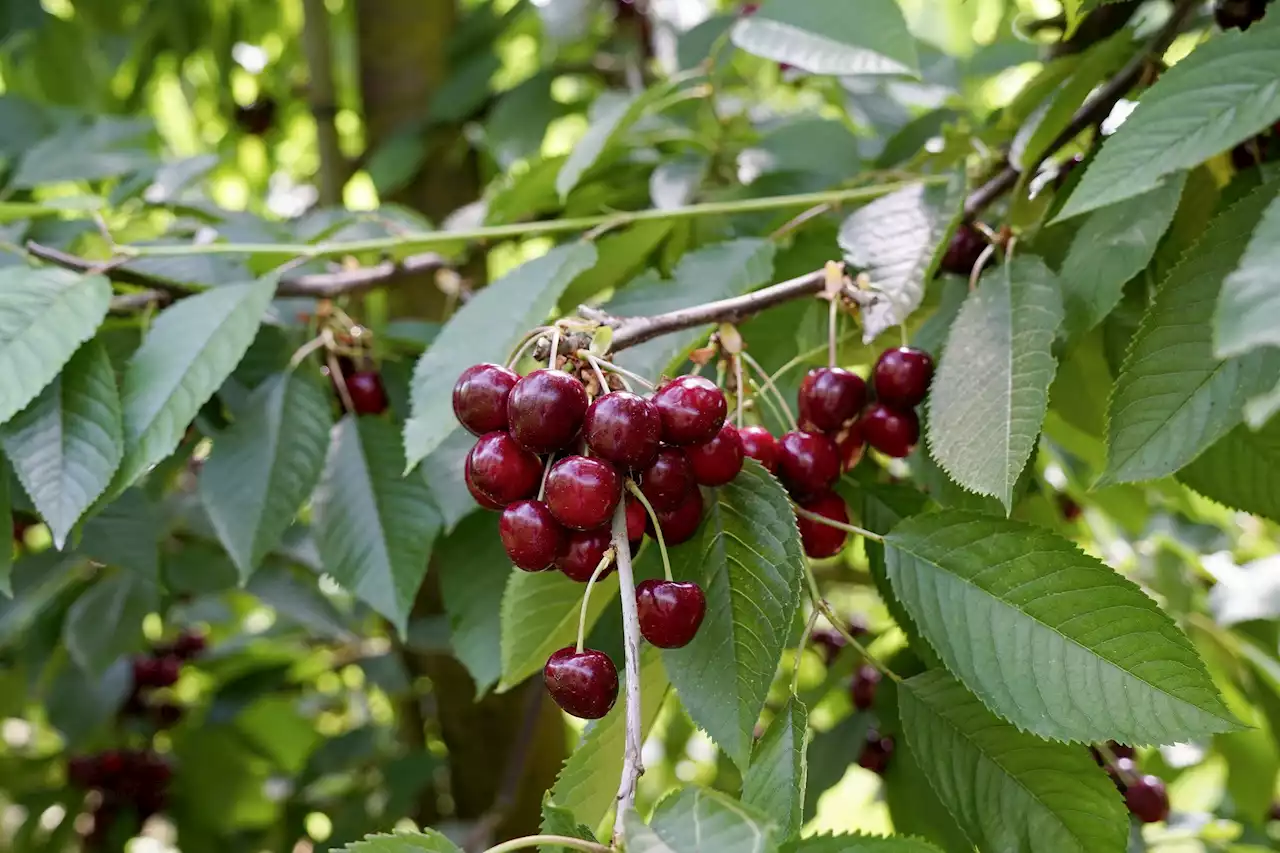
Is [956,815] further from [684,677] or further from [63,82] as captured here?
[63,82]

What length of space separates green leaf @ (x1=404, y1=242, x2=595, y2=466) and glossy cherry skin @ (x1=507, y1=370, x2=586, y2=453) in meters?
0.23

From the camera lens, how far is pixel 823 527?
0.73 m

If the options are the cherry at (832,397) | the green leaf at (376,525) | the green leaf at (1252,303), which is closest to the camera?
the green leaf at (1252,303)

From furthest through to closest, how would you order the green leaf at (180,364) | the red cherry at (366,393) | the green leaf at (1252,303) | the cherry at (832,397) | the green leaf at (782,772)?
the red cherry at (366,393)
the green leaf at (180,364)
the cherry at (832,397)
the green leaf at (782,772)
the green leaf at (1252,303)

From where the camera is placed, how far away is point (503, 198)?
3.74 ft

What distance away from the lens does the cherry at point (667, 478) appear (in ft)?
1.95

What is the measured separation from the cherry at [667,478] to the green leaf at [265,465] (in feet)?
1.52

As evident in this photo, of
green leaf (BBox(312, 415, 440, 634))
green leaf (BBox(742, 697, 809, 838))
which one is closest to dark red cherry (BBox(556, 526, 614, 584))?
green leaf (BBox(742, 697, 809, 838))

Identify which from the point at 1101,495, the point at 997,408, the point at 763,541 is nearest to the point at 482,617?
the point at 763,541

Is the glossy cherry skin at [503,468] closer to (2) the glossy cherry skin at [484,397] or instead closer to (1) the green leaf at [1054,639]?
(2) the glossy cherry skin at [484,397]

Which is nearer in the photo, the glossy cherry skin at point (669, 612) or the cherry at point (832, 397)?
the glossy cherry skin at point (669, 612)

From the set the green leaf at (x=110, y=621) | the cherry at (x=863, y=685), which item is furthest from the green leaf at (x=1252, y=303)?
the green leaf at (x=110, y=621)

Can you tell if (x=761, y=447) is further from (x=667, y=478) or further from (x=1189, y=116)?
(x=1189, y=116)

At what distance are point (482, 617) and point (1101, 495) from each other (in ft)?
2.42
